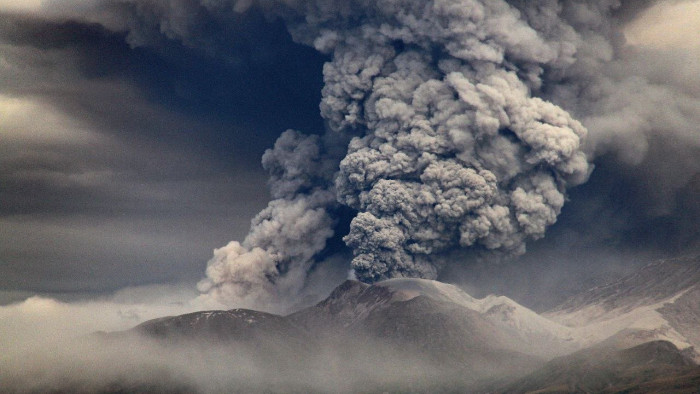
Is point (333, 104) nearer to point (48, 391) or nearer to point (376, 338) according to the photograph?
point (376, 338)

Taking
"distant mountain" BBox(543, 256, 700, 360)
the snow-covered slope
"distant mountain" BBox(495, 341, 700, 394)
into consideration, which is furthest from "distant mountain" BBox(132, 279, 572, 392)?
"distant mountain" BBox(495, 341, 700, 394)

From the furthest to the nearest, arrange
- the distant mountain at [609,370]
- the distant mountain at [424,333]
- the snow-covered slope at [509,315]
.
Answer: the distant mountain at [424,333], the snow-covered slope at [509,315], the distant mountain at [609,370]

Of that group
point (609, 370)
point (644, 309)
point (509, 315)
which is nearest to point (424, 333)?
point (509, 315)

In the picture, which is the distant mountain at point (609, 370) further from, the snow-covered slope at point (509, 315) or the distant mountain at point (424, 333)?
the snow-covered slope at point (509, 315)

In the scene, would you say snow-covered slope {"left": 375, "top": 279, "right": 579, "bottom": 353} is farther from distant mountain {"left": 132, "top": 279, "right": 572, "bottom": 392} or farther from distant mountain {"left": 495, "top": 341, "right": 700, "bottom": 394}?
distant mountain {"left": 495, "top": 341, "right": 700, "bottom": 394}

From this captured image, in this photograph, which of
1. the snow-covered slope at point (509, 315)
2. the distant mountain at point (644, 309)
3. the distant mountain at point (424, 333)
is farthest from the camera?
the distant mountain at point (424, 333)

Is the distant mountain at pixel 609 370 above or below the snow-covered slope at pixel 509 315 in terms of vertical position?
below

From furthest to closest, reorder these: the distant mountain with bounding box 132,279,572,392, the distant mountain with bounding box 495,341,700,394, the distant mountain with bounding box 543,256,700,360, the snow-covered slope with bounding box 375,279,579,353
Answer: the distant mountain with bounding box 132,279,572,392, the snow-covered slope with bounding box 375,279,579,353, the distant mountain with bounding box 543,256,700,360, the distant mountain with bounding box 495,341,700,394

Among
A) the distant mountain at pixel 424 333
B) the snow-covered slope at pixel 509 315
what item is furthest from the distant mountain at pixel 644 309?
the distant mountain at pixel 424 333

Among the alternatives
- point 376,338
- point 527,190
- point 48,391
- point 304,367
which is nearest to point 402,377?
point 376,338
